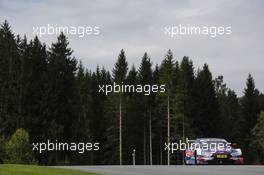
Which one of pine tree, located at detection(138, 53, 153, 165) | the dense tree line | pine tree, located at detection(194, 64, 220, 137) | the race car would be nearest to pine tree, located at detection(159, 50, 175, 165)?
the dense tree line

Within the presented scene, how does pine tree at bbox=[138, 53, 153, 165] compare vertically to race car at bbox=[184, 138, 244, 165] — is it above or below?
above

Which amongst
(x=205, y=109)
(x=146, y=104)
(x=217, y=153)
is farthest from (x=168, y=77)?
(x=217, y=153)

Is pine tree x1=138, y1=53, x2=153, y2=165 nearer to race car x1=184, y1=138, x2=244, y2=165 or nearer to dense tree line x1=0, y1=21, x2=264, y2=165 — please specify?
dense tree line x1=0, y1=21, x2=264, y2=165

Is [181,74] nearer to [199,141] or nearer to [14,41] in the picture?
[14,41]

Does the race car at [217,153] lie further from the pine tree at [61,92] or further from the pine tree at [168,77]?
the pine tree at [168,77]

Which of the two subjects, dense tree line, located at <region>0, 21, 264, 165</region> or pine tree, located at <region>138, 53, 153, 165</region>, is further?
pine tree, located at <region>138, 53, 153, 165</region>

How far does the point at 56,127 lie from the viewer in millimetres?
70750

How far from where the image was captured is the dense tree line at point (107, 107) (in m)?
72.6

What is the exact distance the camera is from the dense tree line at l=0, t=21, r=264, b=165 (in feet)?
238

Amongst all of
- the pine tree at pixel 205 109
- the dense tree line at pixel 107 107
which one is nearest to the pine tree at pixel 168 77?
the dense tree line at pixel 107 107

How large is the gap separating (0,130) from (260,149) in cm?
4753

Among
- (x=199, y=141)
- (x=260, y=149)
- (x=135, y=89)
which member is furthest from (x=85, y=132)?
(x=199, y=141)

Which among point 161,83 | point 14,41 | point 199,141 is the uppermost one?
point 14,41

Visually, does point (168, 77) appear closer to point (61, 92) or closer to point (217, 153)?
point (61, 92)
